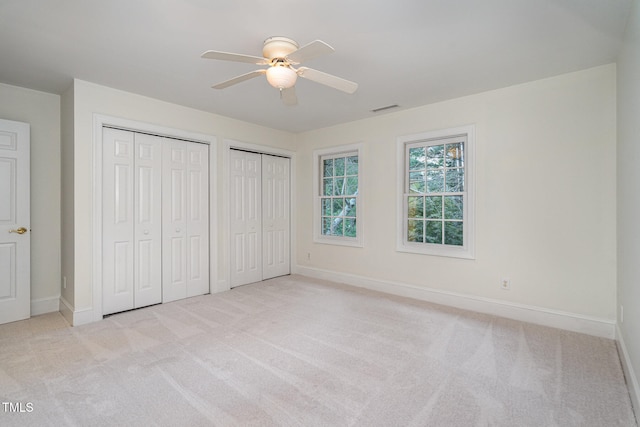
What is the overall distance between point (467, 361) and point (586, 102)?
272 centimetres

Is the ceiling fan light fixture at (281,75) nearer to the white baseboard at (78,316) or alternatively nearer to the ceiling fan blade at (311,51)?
the ceiling fan blade at (311,51)

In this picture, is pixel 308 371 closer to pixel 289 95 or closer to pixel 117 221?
pixel 289 95

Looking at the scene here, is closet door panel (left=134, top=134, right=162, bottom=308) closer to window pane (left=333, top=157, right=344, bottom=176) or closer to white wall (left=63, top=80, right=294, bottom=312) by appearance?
white wall (left=63, top=80, right=294, bottom=312)

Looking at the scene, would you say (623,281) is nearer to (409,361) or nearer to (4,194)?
(409,361)

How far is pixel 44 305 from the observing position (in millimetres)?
3648

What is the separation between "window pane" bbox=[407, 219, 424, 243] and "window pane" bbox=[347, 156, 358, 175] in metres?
1.23

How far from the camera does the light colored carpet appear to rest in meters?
1.87

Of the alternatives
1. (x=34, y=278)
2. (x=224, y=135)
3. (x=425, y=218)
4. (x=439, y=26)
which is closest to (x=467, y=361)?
(x=425, y=218)

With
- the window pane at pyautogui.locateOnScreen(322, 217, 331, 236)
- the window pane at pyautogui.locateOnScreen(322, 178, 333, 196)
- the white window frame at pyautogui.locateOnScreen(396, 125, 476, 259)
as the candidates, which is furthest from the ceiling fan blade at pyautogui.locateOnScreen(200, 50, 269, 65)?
the window pane at pyautogui.locateOnScreen(322, 217, 331, 236)

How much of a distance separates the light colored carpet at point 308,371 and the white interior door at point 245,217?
137cm

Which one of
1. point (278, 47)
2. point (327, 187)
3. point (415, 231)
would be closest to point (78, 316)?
point (278, 47)

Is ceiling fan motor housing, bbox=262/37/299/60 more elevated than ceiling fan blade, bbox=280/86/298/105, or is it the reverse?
ceiling fan motor housing, bbox=262/37/299/60

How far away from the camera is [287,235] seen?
5.67 metres

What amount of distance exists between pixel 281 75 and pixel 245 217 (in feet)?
10.0
